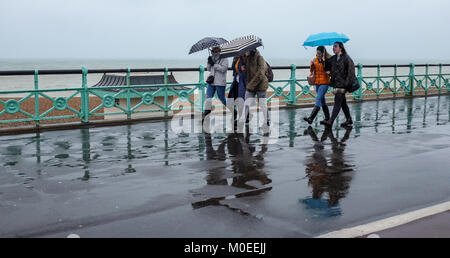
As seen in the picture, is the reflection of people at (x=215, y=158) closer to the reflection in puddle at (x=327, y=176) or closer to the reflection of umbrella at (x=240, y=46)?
the reflection in puddle at (x=327, y=176)

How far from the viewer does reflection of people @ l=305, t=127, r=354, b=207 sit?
6285mm

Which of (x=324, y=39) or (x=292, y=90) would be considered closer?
(x=324, y=39)

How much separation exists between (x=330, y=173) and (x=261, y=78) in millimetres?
4637

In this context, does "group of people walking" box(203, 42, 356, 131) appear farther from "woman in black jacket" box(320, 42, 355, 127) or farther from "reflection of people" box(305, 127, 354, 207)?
"reflection of people" box(305, 127, 354, 207)

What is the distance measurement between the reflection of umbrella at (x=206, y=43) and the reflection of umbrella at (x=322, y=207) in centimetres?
666

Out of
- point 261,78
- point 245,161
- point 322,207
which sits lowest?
point 322,207

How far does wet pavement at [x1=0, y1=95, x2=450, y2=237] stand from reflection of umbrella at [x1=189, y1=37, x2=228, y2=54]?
2.01m

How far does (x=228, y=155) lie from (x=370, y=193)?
2969mm

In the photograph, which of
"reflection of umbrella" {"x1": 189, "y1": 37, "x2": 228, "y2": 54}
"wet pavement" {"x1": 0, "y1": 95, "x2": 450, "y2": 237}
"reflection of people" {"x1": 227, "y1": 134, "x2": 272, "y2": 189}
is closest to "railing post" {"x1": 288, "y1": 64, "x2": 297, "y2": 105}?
"reflection of umbrella" {"x1": 189, "y1": 37, "x2": 228, "y2": 54}

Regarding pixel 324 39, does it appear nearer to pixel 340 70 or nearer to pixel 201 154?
pixel 340 70

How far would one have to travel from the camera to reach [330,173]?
288 inches

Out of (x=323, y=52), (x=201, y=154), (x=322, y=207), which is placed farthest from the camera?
(x=323, y=52)

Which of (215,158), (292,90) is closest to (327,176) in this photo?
(215,158)

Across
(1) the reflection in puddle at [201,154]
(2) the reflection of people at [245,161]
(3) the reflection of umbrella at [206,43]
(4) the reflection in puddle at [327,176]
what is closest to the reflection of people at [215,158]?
(1) the reflection in puddle at [201,154]
